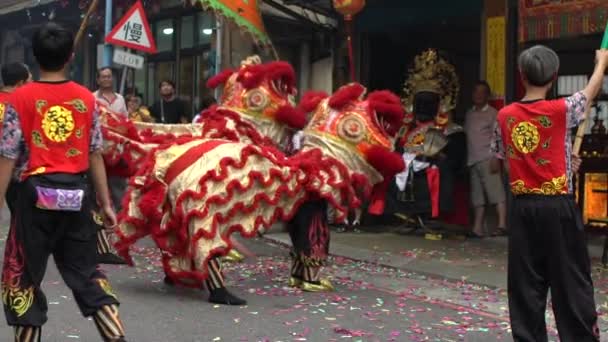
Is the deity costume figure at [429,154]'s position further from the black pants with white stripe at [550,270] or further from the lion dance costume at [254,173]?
the black pants with white stripe at [550,270]

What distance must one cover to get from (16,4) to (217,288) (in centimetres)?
1600

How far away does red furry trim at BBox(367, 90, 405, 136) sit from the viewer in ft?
20.4

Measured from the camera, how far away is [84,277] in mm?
3877

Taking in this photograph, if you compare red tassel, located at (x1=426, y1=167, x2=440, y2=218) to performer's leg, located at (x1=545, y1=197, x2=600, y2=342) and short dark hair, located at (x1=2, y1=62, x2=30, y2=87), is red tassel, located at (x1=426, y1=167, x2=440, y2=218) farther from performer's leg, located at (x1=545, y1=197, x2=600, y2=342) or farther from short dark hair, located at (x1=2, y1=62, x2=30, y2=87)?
performer's leg, located at (x1=545, y1=197, x2=600, y2=342)

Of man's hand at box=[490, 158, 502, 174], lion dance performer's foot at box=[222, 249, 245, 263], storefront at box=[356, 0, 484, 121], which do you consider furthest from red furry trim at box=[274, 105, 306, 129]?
storefront at box=[356, 0, 484, 121]

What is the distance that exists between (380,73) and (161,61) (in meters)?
6.52

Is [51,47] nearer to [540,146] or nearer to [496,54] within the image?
[540,146]

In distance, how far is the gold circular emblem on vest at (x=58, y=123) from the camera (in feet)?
12.3

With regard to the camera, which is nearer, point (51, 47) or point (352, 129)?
point (51, 47)

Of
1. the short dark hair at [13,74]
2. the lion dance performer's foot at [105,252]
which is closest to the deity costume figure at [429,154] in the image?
the lion dance performer's foot at [105,252]

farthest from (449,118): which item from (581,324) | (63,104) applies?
(63,104)

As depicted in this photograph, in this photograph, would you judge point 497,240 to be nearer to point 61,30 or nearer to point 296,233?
point 296,233

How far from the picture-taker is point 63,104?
3768mm

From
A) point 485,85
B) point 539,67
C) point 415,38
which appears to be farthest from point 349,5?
point 539,67
